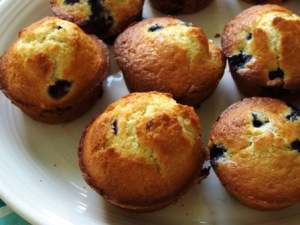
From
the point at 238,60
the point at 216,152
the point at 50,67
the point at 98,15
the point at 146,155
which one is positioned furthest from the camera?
the point at 98,15

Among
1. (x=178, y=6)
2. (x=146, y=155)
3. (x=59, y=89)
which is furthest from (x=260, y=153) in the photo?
(x=178, y=6)

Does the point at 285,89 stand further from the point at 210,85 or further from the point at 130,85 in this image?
the point at 130,85

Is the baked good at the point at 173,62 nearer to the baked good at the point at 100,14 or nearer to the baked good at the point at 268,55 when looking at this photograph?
the baked good at the point at 268,55

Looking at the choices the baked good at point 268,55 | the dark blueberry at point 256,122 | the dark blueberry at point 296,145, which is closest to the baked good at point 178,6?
the baked good at point 268,55

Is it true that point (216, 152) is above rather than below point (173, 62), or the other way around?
below

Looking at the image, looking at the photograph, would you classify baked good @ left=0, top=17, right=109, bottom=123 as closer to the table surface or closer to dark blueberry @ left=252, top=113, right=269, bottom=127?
the table surface

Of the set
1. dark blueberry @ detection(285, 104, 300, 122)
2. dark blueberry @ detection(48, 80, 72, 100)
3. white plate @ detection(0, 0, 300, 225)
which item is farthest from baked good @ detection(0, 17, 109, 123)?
dark blueberry @ detection(285, 104, 300, 122)

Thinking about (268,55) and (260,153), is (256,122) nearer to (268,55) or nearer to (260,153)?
(260,153)
